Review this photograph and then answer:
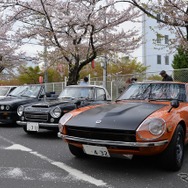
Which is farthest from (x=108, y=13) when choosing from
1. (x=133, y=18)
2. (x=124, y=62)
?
(x=124, y=62)

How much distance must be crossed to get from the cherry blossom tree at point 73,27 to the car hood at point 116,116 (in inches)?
323

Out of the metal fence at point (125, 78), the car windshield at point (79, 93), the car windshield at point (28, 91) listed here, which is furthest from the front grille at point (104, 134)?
the metal fence at point (125, 78)

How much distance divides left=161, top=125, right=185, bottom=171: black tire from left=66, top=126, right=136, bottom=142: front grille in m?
0.58

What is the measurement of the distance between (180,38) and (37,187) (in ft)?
26.4

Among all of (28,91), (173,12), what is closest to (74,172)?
(28,91)

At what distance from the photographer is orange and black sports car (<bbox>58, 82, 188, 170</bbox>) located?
3.92 meters

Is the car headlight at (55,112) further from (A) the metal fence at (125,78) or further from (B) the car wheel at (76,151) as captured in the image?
(A) the metal fence at (125,78)

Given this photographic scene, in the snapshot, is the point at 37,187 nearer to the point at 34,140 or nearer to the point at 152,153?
the point at 152,153

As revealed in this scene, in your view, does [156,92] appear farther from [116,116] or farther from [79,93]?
[79,93]

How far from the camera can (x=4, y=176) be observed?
412 cm

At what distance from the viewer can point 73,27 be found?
13195mm

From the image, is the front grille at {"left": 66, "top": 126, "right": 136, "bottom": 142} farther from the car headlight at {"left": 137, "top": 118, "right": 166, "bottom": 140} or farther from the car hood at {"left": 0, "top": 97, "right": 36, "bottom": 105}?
the car hood at {"left": 0, "top": 97, "right": 36, "bottom": 105}

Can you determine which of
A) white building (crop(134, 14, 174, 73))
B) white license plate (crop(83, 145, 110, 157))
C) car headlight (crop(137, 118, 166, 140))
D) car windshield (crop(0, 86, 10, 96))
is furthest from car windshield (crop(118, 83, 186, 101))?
white building (crop(134, 14, 174, 73))

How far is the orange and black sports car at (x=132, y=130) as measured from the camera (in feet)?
12.9
